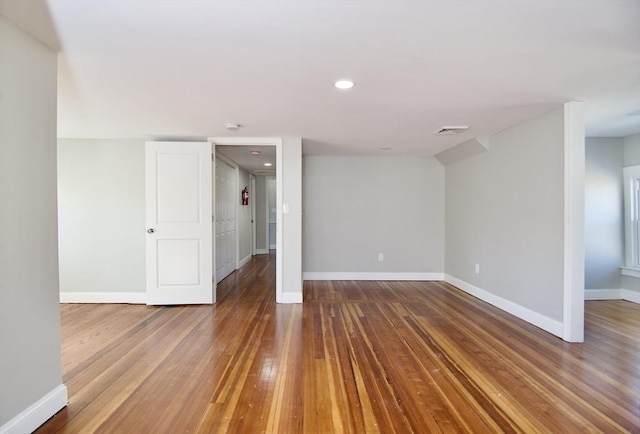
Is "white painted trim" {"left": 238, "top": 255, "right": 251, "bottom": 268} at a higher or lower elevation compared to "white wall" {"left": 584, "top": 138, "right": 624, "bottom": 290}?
lower

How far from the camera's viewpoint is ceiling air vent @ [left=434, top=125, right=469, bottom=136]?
364 cm

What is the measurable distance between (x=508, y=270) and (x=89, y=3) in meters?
4.31

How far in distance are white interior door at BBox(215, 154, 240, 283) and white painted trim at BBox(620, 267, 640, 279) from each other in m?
5.67

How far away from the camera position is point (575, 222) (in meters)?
2.86

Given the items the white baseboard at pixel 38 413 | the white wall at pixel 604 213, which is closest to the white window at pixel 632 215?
the white wall at pixel 604 213

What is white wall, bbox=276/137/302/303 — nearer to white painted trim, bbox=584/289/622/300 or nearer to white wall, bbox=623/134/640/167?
white painted trim, bbox=584/289/622/300

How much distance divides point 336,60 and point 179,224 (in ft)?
9.75

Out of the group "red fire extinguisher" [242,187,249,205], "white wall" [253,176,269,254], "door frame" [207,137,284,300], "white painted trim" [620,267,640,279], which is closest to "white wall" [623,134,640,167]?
"white painted trim" [620,267,640,279]

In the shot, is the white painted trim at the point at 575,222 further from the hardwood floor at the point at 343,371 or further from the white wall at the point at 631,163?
the white wall at the point at 631,163

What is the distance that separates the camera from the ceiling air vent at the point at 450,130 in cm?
364

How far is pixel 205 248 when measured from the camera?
4.09 meters

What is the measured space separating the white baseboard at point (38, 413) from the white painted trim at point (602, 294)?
18.2 feet

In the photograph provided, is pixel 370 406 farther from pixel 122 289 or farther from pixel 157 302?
pixel 122 289

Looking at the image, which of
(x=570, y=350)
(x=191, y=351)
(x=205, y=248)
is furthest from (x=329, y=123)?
(x=570, y=350)
